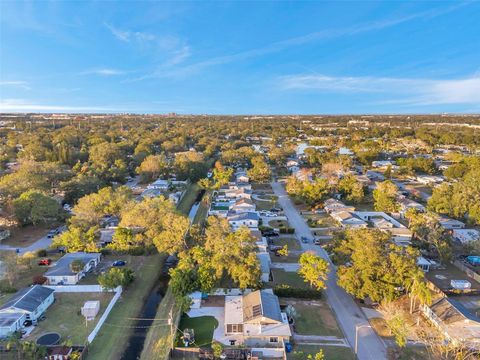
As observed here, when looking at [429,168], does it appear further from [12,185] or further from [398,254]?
[12,185]

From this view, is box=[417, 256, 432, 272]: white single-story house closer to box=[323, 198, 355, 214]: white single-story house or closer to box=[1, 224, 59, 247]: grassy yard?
box=[323, 198, 355, 214]: white single-story house

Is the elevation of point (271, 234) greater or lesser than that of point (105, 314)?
lesser

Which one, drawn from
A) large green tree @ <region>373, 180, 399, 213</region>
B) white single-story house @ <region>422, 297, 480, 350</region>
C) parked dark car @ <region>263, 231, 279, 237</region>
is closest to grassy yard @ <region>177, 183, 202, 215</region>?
parked dark car @ <region>263, 231, 279, 237</region>

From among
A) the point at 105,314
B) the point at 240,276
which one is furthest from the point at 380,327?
the point at 105,314

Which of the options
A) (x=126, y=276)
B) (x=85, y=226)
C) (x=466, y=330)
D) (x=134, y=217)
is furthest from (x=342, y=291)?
(x=85, y=226)

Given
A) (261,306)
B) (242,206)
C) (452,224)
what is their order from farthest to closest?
(242,206)
(452,224)
(261,306)

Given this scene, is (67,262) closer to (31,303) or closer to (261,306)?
(31,303)
